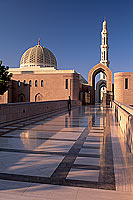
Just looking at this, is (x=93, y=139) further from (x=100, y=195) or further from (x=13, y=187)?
(x=13, y=187)

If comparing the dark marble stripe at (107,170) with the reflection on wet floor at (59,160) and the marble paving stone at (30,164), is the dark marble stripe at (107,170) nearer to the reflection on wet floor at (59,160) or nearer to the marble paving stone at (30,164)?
the reflection on wet floor at (59,160)

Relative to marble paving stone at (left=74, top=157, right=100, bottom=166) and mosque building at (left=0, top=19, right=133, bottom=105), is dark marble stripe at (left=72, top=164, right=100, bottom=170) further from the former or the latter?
mosque building at (left=0, top=19, right=133, bottom=105)

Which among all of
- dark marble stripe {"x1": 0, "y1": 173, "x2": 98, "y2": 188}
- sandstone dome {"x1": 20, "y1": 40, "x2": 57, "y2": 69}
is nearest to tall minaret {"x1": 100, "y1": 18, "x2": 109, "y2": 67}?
sandstone dome {"x1": 20, "y1": 40, "x2": 57, "y2": 69}

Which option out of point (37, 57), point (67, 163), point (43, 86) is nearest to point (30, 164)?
point (67, 163)

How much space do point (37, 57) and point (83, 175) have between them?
5109 cm

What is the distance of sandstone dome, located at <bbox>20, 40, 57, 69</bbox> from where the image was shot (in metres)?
51.4

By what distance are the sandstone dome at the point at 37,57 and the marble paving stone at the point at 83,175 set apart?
4945cm

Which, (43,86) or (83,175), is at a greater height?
(43,86)

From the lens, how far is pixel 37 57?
51688 millimetres

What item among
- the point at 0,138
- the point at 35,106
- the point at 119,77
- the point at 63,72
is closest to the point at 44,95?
the point at 63,72

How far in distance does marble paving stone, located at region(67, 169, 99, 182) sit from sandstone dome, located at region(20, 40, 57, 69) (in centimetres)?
4945

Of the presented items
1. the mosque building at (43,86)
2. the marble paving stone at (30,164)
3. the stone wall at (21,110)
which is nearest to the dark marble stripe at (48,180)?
the marble paving stone at (30,164)

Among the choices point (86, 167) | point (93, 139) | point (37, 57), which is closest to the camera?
point (86, 167)

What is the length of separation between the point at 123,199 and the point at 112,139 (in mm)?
3344
